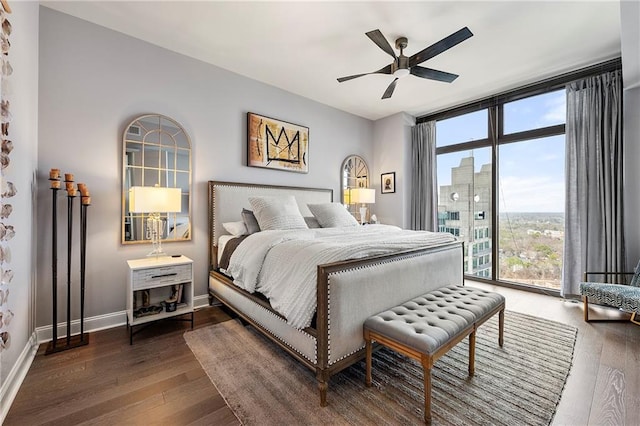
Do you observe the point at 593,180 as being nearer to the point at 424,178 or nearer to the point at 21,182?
the point at 424,178

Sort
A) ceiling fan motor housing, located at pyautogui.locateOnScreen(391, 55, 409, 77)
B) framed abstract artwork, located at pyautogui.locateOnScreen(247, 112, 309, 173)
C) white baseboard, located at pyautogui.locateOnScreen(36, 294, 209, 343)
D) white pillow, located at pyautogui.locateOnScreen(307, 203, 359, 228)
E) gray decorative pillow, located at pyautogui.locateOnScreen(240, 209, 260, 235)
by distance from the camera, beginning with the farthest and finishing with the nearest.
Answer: framed abstract artwork, located at pyautogui.locateOnScreen(247, 112, 309, 173)
white pillow, located at pyautogui.locateOnScreen(307, 203, 359, 228)
gray decorative pillow, located at pyautogui.locateOnScreen(240, 209, 260, 235)
ceiling fan motor housing, located at pyautogui.locateOnScreen(391, 55, 409, 77)
white baseboard, located at pyautogui.locateOnScreen(36, 294, 209, 343)

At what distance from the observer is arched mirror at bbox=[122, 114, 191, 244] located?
2.83m

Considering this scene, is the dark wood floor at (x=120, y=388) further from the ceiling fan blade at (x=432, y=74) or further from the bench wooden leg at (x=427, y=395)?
the ceiling fan blade at (x=432, y=74)

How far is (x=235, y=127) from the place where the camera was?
12.0 ft

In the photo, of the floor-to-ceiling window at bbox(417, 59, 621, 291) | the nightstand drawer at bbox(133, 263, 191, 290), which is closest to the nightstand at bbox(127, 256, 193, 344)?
the nightstand drawer at bbox(133, 263, 191, 290)

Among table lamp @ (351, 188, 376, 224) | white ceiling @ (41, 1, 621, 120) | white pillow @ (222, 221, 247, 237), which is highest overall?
white ceiling @ (41, 1, 621, 120)

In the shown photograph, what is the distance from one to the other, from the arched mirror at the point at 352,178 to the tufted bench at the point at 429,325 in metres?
2.96

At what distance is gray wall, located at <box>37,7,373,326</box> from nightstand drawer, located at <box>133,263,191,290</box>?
1.82 ft

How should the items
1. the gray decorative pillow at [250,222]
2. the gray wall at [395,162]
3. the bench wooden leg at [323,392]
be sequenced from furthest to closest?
the gray wall at [395,162]
the gray decorative pillow at [250,222]
the bench wooden leg at [323,392]

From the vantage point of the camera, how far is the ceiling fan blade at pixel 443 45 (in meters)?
2.23

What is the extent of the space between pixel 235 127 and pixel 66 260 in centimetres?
229

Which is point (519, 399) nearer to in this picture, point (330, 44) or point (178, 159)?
point (330, 44)

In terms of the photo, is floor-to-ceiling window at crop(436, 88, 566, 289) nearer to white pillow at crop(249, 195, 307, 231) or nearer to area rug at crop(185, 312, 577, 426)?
area rug at crop(185, 312, 577, 426)

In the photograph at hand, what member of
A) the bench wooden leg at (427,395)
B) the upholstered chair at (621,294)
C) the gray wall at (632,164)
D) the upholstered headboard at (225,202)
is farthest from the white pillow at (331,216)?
the gray wall at (632,164)
